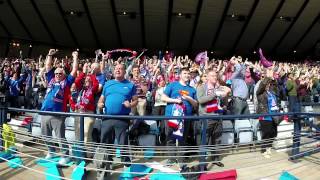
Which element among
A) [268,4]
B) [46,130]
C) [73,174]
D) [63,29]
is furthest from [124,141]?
[63,29]

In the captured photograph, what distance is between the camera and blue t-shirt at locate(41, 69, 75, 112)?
689cm

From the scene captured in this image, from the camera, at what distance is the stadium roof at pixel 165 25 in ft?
92.2

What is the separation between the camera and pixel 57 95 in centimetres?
690

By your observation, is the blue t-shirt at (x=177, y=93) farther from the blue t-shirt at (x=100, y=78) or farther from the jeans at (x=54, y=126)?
Result: the jeans at (x=54, y=126)

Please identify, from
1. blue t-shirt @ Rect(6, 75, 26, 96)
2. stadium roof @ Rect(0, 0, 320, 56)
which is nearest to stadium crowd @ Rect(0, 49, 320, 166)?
blue t-shirt @ Rect(6, 75, 26, 96)

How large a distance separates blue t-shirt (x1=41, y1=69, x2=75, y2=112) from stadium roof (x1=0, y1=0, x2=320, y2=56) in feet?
69.5

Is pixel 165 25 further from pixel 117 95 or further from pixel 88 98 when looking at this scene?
pixel 117 95

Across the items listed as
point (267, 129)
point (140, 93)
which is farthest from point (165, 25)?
point (267, 129)

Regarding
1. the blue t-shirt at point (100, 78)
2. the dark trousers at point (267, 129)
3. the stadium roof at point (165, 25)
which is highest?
the stadium roof at point (165, 25)

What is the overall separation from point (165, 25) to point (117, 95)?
24.7 m

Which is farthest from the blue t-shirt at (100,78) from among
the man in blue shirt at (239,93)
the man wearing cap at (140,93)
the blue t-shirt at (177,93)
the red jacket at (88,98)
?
the man in blue shirt at (239,93)

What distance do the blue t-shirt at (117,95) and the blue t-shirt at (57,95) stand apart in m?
0.84

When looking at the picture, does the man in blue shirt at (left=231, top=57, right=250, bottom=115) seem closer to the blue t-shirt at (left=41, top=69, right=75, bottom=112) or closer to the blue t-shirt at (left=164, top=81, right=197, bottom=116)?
the blue t-shirt at (left=164, top=81, right=197, bottom=116)

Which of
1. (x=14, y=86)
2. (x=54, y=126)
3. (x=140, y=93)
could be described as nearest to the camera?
(x=54, y=126)
